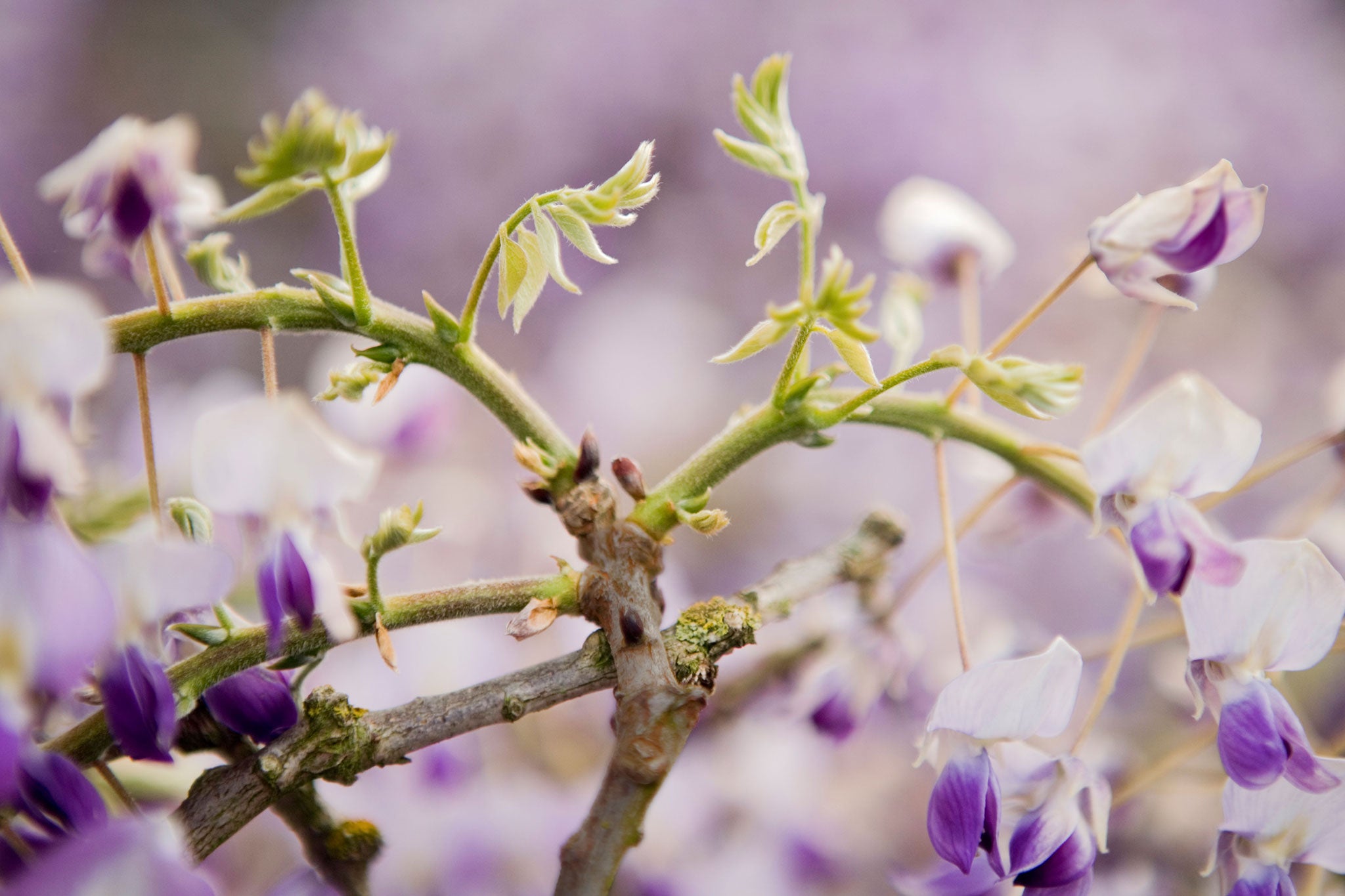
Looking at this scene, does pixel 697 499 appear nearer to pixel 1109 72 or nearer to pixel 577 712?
pixel 577 712

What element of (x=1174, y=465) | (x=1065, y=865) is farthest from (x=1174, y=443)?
(x=1065, y=865)

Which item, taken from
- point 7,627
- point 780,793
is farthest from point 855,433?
point 7,627

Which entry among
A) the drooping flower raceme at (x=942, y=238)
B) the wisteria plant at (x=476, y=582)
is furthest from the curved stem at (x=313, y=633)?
the drooping flower raceme at (x=942, y=238)

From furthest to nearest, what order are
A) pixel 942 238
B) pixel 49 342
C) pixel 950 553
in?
1. pixel 942 238
2. pixel 950 553
3. pixel 49 342

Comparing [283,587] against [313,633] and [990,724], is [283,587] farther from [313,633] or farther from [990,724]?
[990,724]

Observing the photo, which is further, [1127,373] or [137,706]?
[1127,373]

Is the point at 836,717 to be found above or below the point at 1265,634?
below

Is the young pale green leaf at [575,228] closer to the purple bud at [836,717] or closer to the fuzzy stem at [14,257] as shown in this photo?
the fuzzy stem at [14,257]
